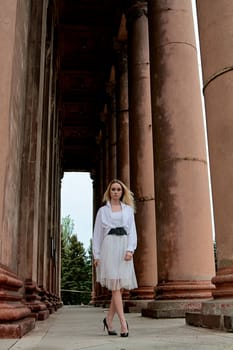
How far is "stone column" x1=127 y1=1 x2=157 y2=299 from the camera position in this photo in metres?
34.9

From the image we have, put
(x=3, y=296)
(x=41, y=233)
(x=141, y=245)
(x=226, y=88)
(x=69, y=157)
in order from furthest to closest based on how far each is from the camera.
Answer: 1. (x=69, y=157)
2. (x=141, y=245)
3. (x=41, y=233)
4. (x=226, y=88)
5. (x=3, y=296)

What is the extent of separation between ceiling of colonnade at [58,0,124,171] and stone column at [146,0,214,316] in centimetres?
2865

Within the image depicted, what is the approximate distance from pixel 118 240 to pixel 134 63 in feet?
99.4

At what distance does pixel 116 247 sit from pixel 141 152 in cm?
2419

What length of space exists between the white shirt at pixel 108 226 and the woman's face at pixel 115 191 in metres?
0.31

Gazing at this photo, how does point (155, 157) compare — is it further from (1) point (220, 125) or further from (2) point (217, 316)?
(2) point (217, 316)

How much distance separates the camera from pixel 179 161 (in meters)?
24.6

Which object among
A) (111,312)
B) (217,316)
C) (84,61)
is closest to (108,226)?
(111,312)

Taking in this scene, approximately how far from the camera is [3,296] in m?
11.7

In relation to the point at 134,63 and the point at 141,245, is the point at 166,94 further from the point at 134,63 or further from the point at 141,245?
the point at 134,63

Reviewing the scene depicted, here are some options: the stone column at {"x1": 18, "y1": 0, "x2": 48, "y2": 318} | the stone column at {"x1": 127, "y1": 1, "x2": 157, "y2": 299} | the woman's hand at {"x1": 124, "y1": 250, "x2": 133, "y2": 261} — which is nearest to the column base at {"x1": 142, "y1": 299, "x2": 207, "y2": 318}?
the stone column at {"x1": 18, "y1": 0, "x2": 48, "y2": 318}

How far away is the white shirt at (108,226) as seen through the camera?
13.9 meters

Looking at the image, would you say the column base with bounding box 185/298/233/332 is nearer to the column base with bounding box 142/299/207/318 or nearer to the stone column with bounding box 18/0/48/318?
the column base with bounding box 142/299/207/318

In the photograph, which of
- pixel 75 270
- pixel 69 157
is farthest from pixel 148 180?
pixel 75 270
